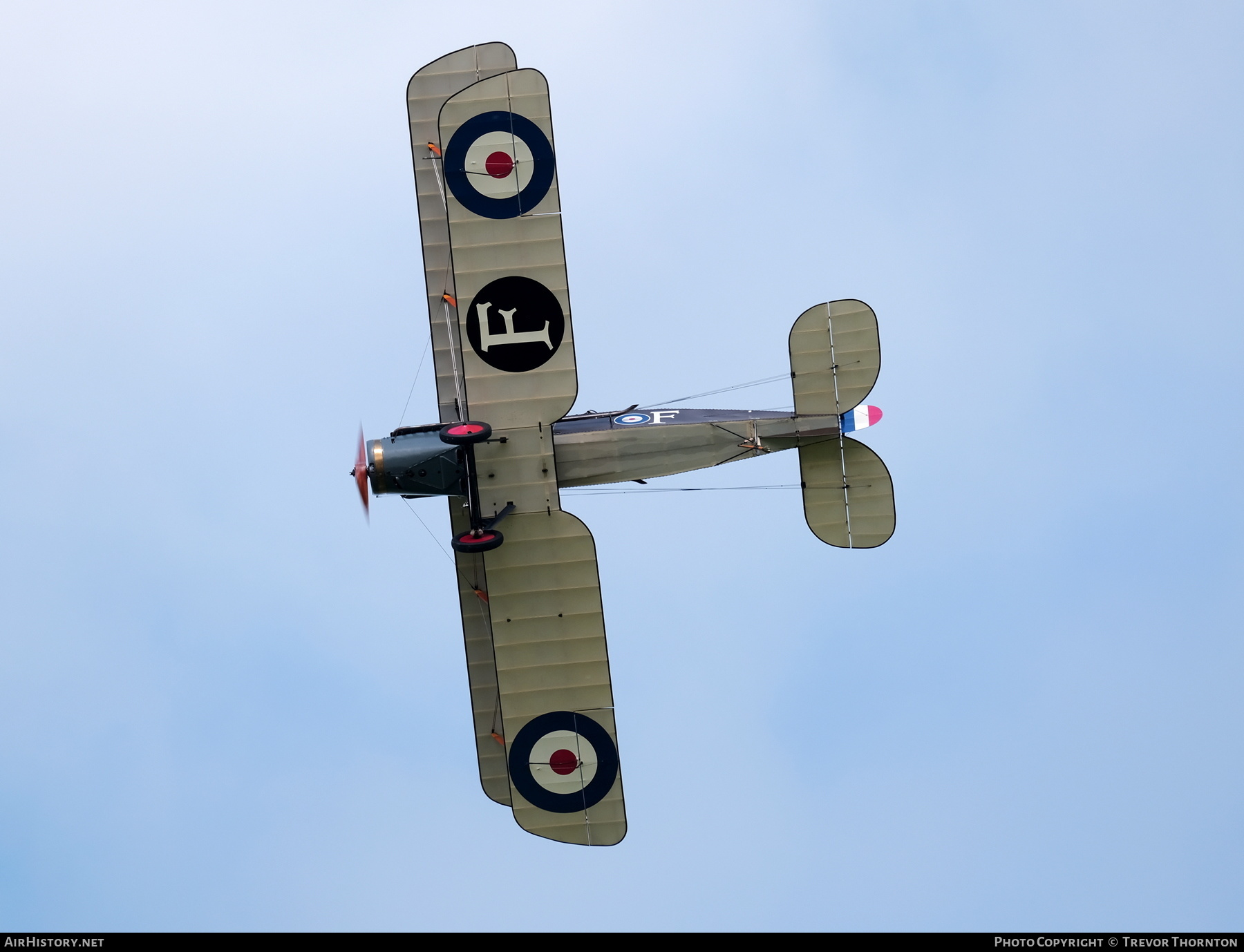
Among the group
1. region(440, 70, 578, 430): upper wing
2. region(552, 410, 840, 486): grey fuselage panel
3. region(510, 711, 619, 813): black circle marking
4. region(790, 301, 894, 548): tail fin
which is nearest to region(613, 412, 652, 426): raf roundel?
region(552, 410, 840, 486): grey fuselage panel

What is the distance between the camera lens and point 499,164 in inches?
569

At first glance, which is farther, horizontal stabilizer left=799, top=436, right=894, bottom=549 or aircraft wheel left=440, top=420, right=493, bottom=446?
horizontal stabilizer left=799, top=436, right=894, bottom=549

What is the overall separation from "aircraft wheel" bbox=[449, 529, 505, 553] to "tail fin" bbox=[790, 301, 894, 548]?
12.3 feet

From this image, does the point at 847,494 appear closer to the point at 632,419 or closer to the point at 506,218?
the point at 632,419

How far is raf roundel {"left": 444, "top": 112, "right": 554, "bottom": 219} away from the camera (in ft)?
47.3

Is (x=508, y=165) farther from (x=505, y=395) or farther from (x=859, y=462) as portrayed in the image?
(x=859, y=462)

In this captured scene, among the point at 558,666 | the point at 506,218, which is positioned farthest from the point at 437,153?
the point at 558,666

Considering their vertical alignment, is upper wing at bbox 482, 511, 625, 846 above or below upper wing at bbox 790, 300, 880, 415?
below

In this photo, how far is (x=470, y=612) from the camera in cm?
1600

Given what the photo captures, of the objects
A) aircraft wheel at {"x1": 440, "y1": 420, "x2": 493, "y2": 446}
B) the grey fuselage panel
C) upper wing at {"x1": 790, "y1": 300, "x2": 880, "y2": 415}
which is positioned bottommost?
the grey fuselage panel

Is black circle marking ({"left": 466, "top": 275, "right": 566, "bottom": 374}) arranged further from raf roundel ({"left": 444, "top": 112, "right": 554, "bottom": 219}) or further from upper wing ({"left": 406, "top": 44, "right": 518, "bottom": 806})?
raf roundel ({"left": 444, "top": 112, "right": 554, "bottom": 219})
